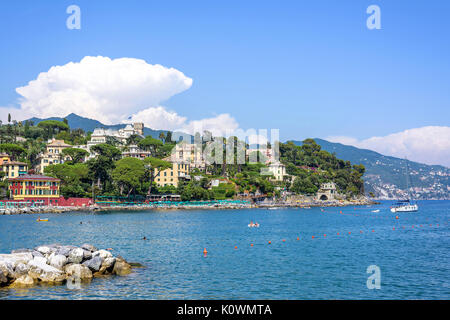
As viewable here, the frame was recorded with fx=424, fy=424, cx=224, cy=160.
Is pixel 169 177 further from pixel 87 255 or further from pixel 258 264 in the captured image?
pixel 87 255

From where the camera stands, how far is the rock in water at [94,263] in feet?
84.8

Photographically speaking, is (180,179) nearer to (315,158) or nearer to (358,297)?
(315,158)

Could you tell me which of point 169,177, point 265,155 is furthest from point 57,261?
point 265,155

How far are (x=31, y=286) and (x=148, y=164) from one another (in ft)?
304

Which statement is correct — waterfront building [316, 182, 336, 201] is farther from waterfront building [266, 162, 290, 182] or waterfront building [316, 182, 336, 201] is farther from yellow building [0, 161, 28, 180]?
yellow building [0, 161, 28, 180]

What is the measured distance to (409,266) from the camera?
29.4 m

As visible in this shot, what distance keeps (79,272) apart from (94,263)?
1.33m

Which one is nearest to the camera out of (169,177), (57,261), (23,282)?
(23,282)

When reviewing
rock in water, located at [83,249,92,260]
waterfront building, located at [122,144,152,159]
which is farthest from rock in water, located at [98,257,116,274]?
waterfront building, located at [122,144,152,159]

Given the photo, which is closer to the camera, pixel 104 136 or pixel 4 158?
pixel 4 158

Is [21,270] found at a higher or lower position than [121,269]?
higher

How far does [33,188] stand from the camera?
98812 millimetres

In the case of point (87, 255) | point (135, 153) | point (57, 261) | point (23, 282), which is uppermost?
point (135, 153)
